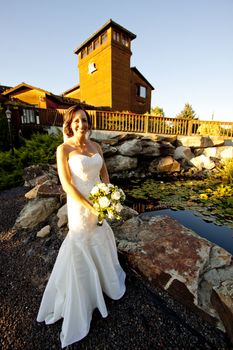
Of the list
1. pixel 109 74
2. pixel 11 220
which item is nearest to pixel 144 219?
pixel 11 220

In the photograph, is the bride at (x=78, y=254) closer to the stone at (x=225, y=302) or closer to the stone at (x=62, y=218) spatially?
the stone at (x=225, y=302)

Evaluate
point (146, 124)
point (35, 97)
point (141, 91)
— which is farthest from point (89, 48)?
point (146, 124)

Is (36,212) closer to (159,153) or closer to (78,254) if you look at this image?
(78,254)

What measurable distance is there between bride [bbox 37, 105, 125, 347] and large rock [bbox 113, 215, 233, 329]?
0.69 meters

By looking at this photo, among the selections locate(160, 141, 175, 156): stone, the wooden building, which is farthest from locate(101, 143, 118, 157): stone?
the wooden building

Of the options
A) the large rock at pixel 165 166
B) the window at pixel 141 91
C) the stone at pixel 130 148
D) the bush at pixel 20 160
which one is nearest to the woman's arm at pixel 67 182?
the bush at pixel 20 160

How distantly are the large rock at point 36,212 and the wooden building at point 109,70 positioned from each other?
15.1 meters

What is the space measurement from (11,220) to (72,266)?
9.55 ft

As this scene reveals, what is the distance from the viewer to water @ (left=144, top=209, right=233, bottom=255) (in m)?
3.84

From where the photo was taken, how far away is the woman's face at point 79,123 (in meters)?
2.00

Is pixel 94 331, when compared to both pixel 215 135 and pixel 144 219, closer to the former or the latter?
pixel 144 219

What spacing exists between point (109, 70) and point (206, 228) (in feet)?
55.3

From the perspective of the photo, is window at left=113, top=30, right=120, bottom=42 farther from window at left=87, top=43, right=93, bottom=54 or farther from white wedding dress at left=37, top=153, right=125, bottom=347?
white wedding dress at left=37, top=153, right=125, bottom=347

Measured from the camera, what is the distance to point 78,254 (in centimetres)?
191
